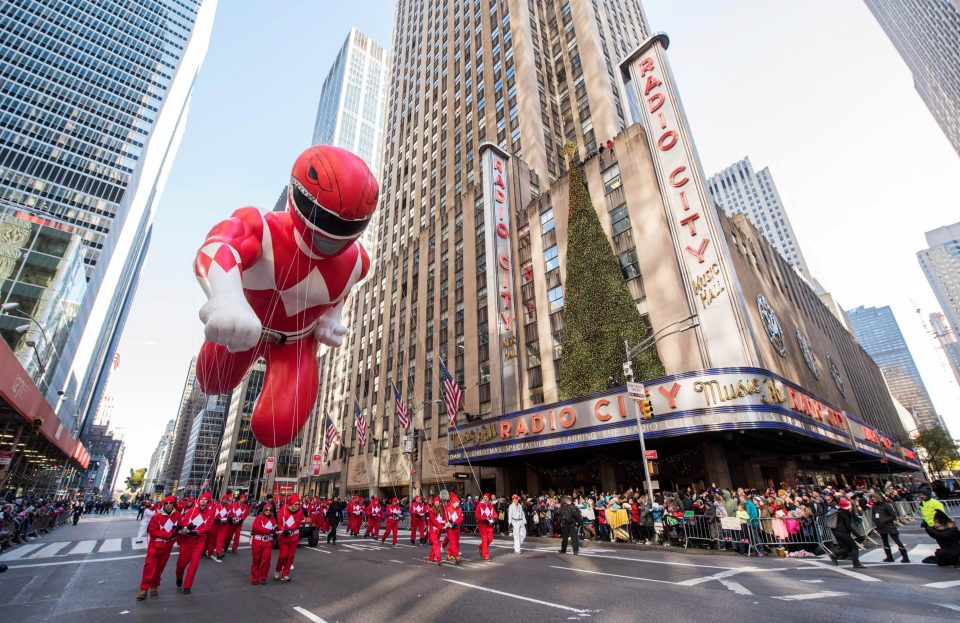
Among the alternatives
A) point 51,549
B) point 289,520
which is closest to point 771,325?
point 289,520

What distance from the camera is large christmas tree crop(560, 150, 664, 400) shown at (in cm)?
2420

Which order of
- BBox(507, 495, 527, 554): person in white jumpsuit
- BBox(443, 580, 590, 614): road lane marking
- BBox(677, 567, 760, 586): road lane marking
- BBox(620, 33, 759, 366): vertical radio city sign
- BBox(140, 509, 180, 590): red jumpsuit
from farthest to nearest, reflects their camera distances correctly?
BBox(620, 33, 759, 366): vertical radio city sign < BBox(507, 495, 527, 554): person in white jumpsuit < BBox(677, 567, 760, 586): road lane marking < BBox(140, 509, 180, 590): red jumpsuit < BBox(443, 580, 590, 614): road lane marking

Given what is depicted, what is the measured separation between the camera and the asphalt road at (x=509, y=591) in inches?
257

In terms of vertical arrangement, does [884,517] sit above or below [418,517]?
below

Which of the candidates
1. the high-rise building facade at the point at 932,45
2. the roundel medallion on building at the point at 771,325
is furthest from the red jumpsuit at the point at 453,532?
the high-rise building facade at the point at 932,45

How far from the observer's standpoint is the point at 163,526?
28.8 feet

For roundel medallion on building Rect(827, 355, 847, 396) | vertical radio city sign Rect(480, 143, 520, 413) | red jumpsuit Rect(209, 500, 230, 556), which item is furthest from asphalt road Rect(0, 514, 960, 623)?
roundel medallion on building Rect(827, 355, 847, 396)

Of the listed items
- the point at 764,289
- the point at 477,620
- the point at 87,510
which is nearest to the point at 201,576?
the point at 477,620

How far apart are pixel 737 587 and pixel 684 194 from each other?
67.9ft

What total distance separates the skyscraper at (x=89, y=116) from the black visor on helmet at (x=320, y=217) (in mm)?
87462

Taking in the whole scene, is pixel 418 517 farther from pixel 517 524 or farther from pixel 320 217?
pixel 320 217

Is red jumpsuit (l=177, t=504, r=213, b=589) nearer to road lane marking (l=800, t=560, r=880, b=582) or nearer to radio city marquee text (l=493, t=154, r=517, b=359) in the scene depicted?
→ road lane marking (l=800, t=560, r=880, b=582)

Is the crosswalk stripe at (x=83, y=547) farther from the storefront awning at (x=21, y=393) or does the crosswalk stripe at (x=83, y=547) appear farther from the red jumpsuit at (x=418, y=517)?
the red jumpsuit at (x=418, y=517)

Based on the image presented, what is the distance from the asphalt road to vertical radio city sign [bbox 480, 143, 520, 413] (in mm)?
17455
